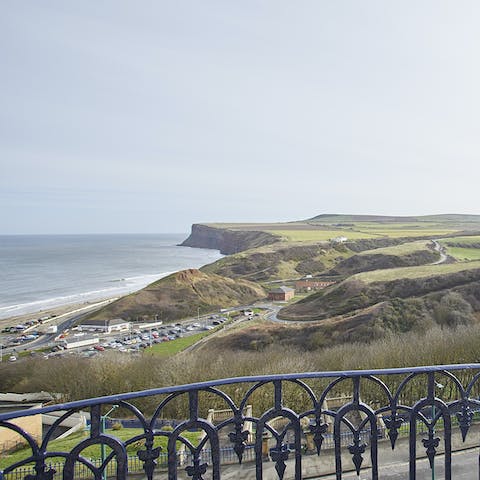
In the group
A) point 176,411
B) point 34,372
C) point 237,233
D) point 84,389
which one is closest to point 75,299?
point 34,372

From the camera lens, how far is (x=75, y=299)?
69250 millimetres

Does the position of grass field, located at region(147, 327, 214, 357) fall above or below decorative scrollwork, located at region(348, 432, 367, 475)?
below

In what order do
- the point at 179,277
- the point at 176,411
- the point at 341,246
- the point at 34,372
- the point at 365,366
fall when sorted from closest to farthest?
the point at 176,411
the point at 365,366
the point at 34,372
the point at 179,277
the point at 341,246

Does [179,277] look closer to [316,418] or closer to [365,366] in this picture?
[365,366]

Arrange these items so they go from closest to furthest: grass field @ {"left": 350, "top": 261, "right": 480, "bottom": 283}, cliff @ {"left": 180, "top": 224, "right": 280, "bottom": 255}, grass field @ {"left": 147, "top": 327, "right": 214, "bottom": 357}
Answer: grass field @ {"left": 147, "top": 327, "right": 214, "bottom": 357} < grass field @ {"left": 350, "top": 261, "right": 480, "bottom": 283} < cliff @ {"left": 180, "top": 224, "right": 280, "bottom": 255}

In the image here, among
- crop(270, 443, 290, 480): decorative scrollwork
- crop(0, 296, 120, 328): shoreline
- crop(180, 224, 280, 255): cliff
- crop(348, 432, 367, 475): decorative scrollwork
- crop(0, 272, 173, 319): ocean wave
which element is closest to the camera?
crop(270, 443, 290, 480): decorative scrollwork

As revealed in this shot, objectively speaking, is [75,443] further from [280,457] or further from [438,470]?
[280,457]

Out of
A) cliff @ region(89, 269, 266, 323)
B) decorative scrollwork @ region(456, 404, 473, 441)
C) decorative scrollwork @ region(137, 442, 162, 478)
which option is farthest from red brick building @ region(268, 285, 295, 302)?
decorative scrollwork @ region(137, 442, 162, 478)

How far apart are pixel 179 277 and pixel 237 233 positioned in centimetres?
11176

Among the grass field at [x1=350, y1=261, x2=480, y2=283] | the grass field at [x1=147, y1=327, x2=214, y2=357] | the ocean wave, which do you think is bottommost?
the grass field at [x1=147, y1=327, x2=214, y2=357]

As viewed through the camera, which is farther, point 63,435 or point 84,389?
point 84,389

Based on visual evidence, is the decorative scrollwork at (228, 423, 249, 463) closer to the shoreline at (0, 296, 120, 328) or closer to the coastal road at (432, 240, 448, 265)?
the shoreline at (0, 296, 120, 328)

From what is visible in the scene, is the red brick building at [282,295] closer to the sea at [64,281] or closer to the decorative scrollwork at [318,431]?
the sea at [64,281]

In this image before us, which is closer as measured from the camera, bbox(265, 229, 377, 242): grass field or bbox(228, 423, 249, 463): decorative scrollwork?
bbox(228, 423, 249, 463): decorative scrollwork
